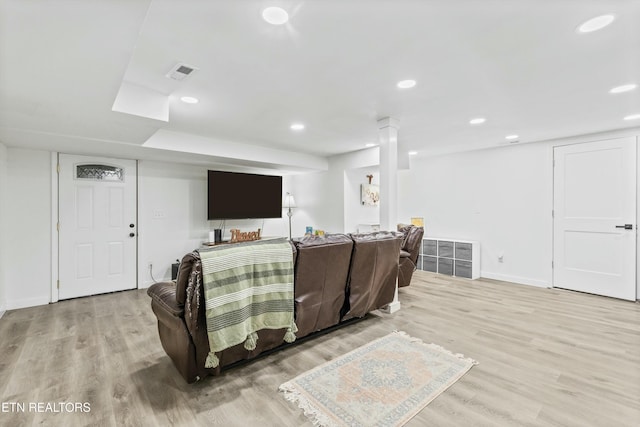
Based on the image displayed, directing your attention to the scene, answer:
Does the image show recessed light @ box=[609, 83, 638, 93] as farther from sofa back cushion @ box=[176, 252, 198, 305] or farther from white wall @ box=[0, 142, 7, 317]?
white wall @ box=[0, 142, 7, 317]

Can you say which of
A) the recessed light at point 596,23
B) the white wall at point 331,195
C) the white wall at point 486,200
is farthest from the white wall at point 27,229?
the recessed light at point 596,23

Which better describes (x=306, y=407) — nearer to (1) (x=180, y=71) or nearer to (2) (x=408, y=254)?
(1) (x=180, y=71)

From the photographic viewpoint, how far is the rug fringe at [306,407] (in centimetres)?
173

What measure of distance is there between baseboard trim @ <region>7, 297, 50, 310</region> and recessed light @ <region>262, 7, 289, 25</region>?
4.64m

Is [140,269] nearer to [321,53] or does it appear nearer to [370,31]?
[321,53]

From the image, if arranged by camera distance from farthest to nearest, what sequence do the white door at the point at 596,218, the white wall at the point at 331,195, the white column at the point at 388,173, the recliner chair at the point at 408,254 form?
the white wall at the point at 331,195 < the recliner chair at the point at 408,254 < the white door at the point at 596,218 < the white column at the point at 388,173

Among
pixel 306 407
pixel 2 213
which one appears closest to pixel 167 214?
pixel 2 213

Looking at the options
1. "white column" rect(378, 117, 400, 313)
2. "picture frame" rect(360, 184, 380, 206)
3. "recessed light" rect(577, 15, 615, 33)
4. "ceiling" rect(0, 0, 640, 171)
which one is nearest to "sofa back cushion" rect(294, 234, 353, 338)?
"white column" rect(378, 117, 400, 313)

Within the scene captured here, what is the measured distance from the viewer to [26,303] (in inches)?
150

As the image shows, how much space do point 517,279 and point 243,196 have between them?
508 centimetres

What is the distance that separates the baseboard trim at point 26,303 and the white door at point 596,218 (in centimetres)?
747

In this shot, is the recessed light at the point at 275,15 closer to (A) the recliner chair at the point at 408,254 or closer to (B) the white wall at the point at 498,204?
(A) the recliner chair at the point at 408,254

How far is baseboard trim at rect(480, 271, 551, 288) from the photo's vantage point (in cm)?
478

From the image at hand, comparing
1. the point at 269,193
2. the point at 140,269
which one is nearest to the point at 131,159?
the point at 140,269
